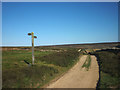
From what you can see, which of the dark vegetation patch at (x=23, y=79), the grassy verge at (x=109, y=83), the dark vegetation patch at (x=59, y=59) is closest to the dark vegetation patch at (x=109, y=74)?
the grassy verge at (x=109, y=83)

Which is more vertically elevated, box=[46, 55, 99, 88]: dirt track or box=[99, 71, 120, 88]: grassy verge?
box=[99, 71, 120, 88]: grassy verge

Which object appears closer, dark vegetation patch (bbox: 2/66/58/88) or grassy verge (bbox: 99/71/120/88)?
dark vegetation patch (bbox: 2/66/58/88)

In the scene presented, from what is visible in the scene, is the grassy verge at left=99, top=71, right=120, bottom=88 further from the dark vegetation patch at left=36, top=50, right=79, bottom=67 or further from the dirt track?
the dark vegetation patch at left=36, top=50, right=79, bottom=67

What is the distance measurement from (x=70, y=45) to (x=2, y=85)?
67.5 meters

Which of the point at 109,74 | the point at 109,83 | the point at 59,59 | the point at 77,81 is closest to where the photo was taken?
the point at 109,83

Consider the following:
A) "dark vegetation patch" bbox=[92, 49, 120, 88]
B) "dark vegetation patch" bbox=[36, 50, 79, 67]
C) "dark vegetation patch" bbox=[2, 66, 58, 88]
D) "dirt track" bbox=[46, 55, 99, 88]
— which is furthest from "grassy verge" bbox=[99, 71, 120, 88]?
"dark vegetation patch" bbox=[36, 50, 79, 67]

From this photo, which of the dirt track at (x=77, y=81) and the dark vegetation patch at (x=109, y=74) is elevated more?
the dark vegetation patch at (x=109, y=74)

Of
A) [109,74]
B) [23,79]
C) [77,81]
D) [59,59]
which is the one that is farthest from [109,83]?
[59,59]

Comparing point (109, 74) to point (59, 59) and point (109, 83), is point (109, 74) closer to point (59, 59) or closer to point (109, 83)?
point (109, 83)

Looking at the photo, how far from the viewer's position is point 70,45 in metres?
74.2

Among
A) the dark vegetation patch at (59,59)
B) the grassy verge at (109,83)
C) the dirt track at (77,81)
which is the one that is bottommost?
the dirt track at (77,81)

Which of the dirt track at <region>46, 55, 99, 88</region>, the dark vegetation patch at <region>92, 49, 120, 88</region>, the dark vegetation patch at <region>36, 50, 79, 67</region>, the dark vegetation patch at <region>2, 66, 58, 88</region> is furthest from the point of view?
the dark vegetation patch at <region>36, 50, 79, 67</region>

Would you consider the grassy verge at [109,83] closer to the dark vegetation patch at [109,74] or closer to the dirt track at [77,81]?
the dark vegetation patch at [109,74]

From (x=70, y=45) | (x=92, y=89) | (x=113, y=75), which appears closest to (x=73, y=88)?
(x=92, y=89)
